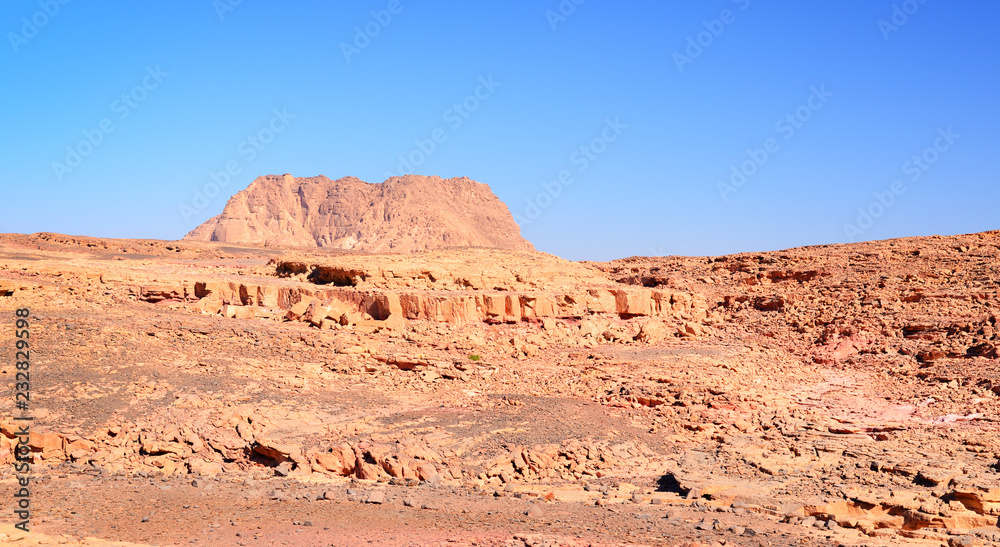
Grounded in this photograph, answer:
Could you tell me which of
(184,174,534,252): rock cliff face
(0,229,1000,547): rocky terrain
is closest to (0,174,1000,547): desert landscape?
(0,229,1000,547): rocky terrain

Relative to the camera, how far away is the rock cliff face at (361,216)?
224 feet

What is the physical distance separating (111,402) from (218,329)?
13.0 feet

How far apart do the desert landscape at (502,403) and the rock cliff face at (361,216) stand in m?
42.3

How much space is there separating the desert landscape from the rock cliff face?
42.3 m

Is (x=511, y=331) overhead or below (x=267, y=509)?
overhead

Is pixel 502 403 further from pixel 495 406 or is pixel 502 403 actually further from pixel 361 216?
pixel 361 216

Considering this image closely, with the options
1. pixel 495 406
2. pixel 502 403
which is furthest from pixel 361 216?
pixel 495 406

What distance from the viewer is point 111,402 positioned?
1183cm

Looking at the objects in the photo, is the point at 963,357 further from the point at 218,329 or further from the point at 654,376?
the point at 218,329

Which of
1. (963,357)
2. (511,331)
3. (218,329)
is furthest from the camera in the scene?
(511,331)

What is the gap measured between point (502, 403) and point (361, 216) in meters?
59.7

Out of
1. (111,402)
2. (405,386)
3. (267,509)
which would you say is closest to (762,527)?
(267,509)

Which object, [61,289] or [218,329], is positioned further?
[61,289]

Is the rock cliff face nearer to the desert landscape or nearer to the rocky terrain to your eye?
the desert landscape
